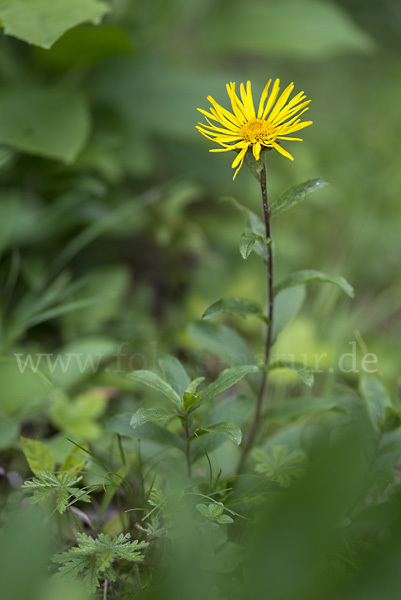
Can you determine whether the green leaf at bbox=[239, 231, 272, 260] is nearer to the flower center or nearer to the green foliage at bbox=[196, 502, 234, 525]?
the flower center

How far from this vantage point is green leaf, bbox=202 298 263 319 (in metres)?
0.73

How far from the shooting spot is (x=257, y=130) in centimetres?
61

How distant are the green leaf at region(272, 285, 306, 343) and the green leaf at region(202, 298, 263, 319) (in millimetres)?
74

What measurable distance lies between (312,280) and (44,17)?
2.62 feet

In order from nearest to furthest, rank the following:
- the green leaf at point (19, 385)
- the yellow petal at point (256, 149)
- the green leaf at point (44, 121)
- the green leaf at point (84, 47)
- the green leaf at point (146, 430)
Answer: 1. the yellow petal at point (256, 149)
2. the green leaf at point (146, 430)
3. the green leaf at point (19, 385)
4. the green leaf at point (44, 121)
5. the green leaf at point (84, 47)

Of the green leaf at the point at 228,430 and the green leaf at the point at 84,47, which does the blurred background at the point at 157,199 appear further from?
the green leaf at the point at 228,430

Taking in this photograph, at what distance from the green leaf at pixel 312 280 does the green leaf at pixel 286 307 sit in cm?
8

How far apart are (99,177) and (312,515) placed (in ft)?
4.41

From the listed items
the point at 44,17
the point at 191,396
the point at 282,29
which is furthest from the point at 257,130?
the point at 282,29

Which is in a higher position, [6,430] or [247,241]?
[247,241]

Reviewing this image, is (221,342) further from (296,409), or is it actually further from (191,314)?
(191,314)

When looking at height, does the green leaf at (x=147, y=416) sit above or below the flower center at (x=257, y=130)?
below

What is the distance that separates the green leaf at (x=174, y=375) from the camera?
72cm

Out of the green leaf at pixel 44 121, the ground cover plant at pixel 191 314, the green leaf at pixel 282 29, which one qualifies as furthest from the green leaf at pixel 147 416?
the green leaf at pixel 282 29
